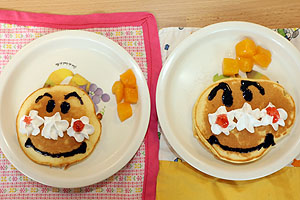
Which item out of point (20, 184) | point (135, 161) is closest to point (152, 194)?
point (135, 161)

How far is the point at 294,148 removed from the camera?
1447 mm

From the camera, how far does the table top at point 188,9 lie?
1650mm

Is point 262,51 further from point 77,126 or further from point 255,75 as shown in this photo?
point 77,126

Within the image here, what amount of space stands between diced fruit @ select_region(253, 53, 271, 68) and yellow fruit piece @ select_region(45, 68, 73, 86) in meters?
1.00

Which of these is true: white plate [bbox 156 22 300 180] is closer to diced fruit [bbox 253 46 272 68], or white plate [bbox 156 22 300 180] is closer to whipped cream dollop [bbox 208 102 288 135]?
diced fruit [bbox 253 46 272 68]

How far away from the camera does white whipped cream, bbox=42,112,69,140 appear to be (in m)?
1.42

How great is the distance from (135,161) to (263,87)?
0.76 metres

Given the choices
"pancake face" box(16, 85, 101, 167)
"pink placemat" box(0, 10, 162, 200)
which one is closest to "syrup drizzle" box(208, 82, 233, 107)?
"pink placemat" box(0, 10, 162, 200)

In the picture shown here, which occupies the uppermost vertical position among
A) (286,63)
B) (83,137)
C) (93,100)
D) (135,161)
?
(286,63)

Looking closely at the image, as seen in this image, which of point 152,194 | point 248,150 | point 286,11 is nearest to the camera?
point 248,150

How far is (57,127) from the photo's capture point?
1416 millimetres

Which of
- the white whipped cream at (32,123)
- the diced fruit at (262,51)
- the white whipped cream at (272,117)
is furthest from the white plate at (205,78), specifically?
the white whipped cream at (32,123)

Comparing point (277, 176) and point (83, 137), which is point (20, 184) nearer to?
point (83, 137)

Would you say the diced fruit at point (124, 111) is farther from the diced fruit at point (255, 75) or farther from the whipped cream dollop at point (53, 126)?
the diced fruit at point (255, 75)
